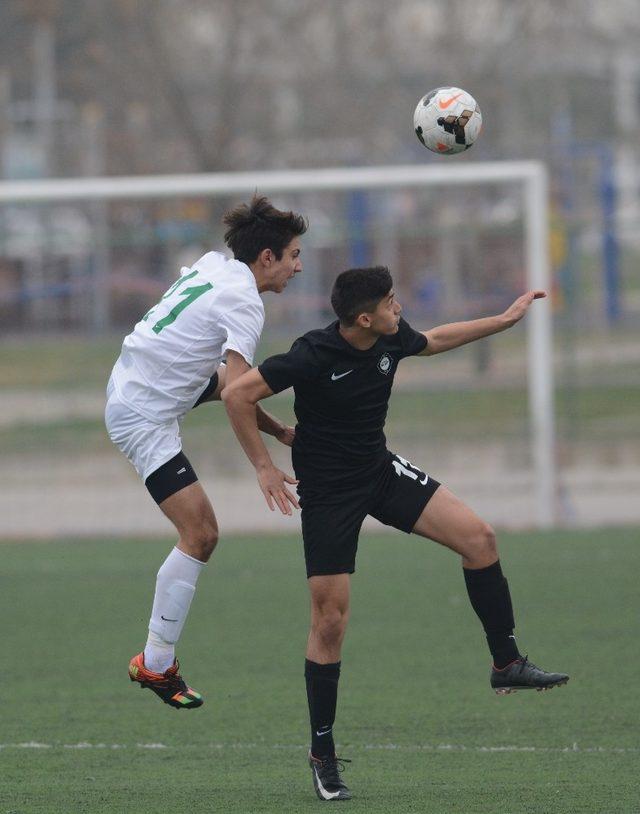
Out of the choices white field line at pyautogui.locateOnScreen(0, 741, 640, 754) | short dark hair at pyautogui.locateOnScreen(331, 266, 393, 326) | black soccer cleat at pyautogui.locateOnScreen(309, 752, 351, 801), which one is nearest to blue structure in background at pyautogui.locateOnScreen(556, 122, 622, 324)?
white field line at pyautogui.locateOnScreen(0, 741, 640, 754)

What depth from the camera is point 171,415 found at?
6598mm

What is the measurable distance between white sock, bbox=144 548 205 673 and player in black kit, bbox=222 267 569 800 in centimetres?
70

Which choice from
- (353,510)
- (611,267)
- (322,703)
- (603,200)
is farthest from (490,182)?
(322,703)

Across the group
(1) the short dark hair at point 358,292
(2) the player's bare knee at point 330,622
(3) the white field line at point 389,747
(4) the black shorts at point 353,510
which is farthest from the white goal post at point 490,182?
(2) the player's bare knee at point 330,622

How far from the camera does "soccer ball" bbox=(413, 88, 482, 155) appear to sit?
269 inches

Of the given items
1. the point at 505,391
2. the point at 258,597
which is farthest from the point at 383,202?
the point at 258,597

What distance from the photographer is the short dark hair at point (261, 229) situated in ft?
21.0

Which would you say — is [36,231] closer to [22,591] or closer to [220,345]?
[22,591]

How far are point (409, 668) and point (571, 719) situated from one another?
1.42 meters

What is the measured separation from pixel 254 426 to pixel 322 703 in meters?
1.13

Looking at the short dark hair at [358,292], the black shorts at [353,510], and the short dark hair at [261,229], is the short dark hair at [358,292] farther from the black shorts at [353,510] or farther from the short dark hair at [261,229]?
the black shorts at [353,510]

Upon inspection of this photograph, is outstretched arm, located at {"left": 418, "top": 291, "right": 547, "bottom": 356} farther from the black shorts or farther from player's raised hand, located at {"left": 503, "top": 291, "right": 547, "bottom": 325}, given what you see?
the black shorts

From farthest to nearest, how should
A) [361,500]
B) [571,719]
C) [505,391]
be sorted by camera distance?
[505,391], [571,719], [361,500]

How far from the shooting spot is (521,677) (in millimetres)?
6270
